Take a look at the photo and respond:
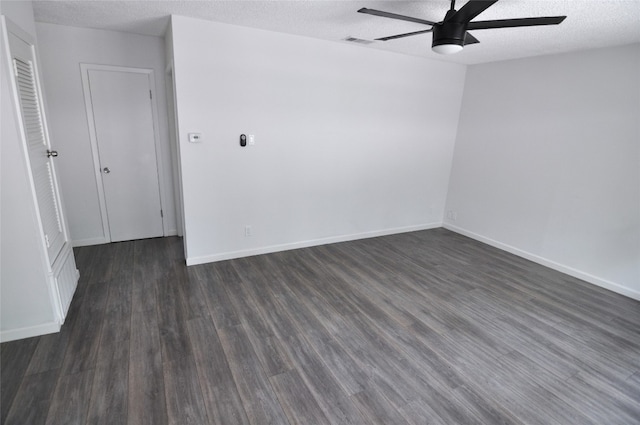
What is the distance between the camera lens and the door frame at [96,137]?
368 centimetres

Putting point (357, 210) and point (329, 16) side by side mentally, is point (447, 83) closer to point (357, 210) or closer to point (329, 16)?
point (357, 210)

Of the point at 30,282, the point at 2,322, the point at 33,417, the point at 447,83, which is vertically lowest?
the point at 33,417

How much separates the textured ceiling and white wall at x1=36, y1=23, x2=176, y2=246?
0.59 feet

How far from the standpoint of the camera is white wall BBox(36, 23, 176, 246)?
138 inches

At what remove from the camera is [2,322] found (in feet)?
7.55

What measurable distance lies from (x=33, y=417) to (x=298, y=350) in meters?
1.53

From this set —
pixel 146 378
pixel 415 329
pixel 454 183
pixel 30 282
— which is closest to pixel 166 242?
pixel 30 282

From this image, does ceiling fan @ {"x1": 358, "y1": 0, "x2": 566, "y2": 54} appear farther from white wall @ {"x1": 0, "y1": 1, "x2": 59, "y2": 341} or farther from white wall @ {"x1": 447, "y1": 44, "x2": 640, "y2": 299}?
white wall @ {"x1": 0, "y1": 1, "x2": 59, "y2": 341}

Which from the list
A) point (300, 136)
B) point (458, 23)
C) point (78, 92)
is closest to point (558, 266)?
point (458, 23)

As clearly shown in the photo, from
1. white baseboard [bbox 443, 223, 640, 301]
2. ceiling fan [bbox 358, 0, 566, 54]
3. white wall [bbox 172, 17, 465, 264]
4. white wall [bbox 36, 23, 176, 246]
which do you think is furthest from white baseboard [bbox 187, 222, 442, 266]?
ceiling fan [bbox 358, 0, 566, 54]

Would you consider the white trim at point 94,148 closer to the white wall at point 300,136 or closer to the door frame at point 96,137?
the door frame at point 96,137

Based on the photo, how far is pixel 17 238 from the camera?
2.24 metres

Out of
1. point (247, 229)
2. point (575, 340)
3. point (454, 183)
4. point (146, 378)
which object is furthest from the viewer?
point (454, 183)

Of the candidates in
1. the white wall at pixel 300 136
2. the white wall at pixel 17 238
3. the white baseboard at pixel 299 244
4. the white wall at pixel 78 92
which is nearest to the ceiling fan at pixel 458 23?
the white wall at pixel 300 136
